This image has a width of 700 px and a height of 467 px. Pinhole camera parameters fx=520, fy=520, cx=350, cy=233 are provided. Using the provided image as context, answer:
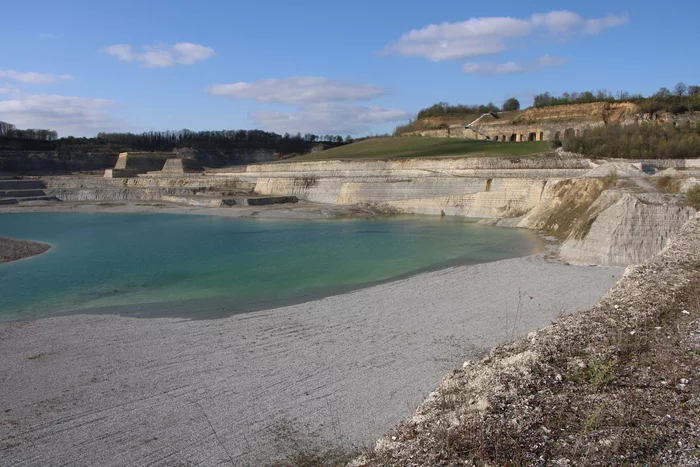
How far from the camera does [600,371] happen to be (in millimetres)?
4703

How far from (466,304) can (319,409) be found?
555 cm

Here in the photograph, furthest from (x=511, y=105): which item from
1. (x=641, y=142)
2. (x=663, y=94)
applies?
(x=641, y=142)

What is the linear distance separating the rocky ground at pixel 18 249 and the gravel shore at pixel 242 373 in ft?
32.8

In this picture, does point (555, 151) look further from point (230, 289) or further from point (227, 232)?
point (230, 289)

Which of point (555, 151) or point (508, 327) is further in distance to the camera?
point (555, 151)

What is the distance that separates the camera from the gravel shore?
588 centimetres

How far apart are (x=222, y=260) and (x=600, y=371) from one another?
48.6 feet

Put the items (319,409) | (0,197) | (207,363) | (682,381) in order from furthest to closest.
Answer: (0,197) → (207,363) → (319,409) → (682,381)

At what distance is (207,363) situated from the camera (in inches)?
→ 317

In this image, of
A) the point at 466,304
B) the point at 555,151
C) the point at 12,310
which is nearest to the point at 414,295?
the point at 466,304

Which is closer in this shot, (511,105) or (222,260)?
(222,260)

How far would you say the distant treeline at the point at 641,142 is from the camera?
2864 cm

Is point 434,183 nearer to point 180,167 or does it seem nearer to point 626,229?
point 626,229

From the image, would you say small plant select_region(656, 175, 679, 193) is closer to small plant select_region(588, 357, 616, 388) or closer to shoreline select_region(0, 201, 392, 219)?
shoreline select_region(0, 201, 392, 219)
